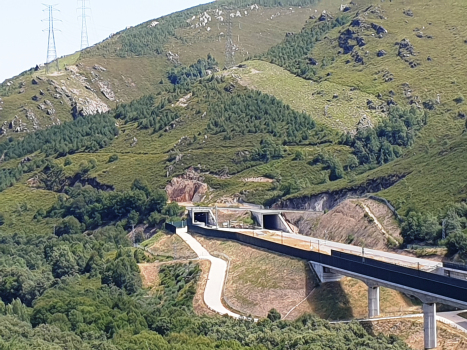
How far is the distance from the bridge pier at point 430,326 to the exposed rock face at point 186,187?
76.9 m

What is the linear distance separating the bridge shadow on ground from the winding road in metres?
5.34

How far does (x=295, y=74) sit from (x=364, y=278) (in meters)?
110

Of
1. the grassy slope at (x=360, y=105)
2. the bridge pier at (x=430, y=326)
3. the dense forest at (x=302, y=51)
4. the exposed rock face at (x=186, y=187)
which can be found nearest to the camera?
the bridge pier at (x=430, y=326)

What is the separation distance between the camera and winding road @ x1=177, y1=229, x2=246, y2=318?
74769 millimetres

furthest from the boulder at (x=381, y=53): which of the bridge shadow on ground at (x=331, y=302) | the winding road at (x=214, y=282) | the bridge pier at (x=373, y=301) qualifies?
the bridge pier at (x=373, y=301)

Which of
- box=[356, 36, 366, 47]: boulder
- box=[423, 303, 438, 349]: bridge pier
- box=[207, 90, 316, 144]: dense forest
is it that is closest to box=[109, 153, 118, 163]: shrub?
box=[207, 90, 316, 144]: dense forest

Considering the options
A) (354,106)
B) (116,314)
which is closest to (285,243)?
(116,314)

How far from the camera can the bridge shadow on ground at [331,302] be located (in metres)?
66.2

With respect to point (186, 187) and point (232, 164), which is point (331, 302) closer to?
point (186, 187)

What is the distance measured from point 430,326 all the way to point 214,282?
2716 centimetres

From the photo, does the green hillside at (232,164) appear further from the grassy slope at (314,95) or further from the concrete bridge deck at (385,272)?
A: the concrete bridge deck at (385,272)

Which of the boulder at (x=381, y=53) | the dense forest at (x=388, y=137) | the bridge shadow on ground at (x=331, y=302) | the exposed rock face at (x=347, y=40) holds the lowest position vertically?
the dense forest at (x=388, y=137)

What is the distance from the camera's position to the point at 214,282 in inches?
3243

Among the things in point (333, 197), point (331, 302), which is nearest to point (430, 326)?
point (331, 302)
